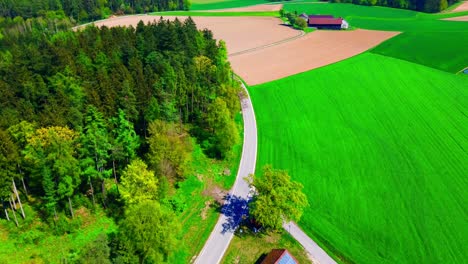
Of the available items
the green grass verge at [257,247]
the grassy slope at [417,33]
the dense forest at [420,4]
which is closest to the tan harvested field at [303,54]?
the grassy slope at [417,33]

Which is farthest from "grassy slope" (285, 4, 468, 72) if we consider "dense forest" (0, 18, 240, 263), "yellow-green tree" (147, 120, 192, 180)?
"yellow-green tree" (147, 120, 192, 180)

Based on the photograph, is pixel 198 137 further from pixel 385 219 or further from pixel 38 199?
pixel 385 219

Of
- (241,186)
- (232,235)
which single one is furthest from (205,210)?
(241,186)

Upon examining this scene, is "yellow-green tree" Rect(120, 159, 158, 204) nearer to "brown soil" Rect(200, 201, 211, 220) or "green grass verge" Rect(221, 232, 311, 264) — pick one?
"brown soil" Rect(200, 201, 211, 220)

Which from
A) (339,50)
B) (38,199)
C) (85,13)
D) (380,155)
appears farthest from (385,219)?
(85,13)

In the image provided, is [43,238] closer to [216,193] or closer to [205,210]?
[205,210]

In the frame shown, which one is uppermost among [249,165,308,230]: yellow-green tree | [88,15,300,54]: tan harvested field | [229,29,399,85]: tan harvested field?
[88,15,300,54]: tan harvested field

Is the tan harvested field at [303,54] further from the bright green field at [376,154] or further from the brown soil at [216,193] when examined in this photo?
the brown soil at [216,193]
